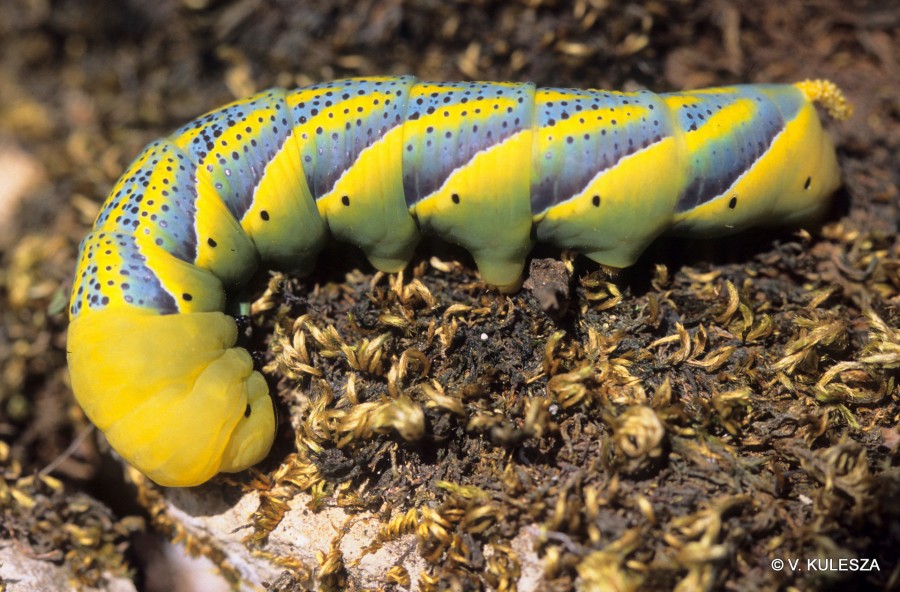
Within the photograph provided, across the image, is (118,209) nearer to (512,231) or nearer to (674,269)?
(512,231)

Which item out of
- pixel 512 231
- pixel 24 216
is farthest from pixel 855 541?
pixel 24 216

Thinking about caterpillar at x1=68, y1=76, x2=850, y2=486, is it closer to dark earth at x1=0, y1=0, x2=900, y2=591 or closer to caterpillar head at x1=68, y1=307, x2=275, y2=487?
caterpillar head at x1=68, y1=307, x2=275, y2=487

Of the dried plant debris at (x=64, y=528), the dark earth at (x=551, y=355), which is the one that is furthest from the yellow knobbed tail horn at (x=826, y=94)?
the dried plant debris at (x=64, y=528)

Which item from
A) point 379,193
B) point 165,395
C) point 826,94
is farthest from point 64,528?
point 826,94

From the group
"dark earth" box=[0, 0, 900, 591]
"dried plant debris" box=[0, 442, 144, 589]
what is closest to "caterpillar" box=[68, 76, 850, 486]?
"dark earth" box=[0, 0, 900, 591]

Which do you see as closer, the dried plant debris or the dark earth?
the dark earth

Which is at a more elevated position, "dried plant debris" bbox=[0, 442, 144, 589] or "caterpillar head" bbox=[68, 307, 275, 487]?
"caterpillar head" bbox=[68, 307, 275, 487]

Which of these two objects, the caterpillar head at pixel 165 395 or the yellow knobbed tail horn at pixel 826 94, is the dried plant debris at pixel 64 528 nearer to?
the caterpillar head at pixel 165 395

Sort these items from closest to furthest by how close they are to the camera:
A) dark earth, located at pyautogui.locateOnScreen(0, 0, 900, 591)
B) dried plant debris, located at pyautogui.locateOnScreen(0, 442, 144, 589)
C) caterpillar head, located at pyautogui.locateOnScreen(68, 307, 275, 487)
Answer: dark earth, located at pyautogui.locateOnScreen(0, 0, 900, 591), caterpillar head, located at pyautogui.locateOnScreen(68, 307, 275, 487), dried plant debris, located at pyautogui.locateOnScreen(0, 442, 144, 589)
